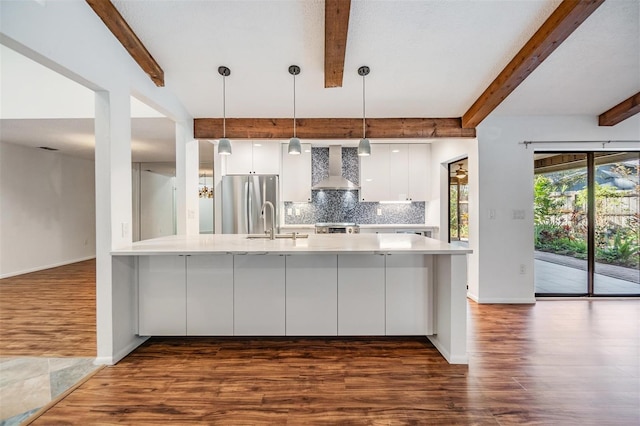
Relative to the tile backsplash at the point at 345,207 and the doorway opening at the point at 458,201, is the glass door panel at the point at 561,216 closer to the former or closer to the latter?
the doorway opening at the point at 458,201

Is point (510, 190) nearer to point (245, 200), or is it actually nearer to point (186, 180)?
point (245, 200)

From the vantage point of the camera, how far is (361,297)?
2734 mm

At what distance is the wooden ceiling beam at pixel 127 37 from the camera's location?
2.30 metres

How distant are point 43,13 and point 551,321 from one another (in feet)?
16.2

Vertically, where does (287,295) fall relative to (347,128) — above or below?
below

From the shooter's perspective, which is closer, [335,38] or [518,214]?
[335,38]

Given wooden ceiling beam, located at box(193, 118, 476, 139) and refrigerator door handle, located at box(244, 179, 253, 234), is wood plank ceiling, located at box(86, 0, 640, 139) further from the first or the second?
refrigerator door handle, located at box(244, 179, 253, 234)

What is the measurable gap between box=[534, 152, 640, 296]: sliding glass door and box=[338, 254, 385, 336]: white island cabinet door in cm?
286

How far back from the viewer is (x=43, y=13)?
6.17 ft

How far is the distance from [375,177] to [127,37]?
156 inches

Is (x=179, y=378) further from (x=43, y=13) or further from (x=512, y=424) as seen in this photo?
(x=43, y=13)

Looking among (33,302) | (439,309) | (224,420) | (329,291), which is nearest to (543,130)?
(439,309)

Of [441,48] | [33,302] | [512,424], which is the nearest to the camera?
[512,424]

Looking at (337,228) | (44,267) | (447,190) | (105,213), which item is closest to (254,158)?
(337,228)
